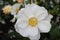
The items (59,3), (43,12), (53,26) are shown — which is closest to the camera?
(43,12)

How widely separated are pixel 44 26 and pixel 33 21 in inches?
1.6

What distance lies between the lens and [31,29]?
0.72m

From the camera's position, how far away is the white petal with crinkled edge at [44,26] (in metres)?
0.71

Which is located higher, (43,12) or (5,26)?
(43,12)

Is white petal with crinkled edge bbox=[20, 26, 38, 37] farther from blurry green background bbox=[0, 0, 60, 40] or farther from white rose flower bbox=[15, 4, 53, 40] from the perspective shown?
blurry green background bbox=[0, 0, 60, 40]

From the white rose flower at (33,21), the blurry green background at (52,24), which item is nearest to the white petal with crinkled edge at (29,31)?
the white rose flower at (33,21)

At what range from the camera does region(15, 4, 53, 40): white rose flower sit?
0.70 m

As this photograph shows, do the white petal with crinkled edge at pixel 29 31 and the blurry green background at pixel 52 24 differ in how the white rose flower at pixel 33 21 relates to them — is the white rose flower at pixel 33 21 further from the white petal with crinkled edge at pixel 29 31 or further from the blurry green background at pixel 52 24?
the blurry green background at pixel 52 24

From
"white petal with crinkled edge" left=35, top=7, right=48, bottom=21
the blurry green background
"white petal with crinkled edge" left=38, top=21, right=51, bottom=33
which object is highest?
"white petal with crinkled edge" left=35, top=7, right=48, bottom=21

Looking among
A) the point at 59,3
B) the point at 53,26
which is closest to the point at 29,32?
the point at 53,26

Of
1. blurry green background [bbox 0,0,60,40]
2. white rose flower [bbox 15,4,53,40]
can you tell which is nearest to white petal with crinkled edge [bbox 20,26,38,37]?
white rose flower [bbox 15,4,53,40]

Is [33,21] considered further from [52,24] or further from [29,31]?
[52,24]

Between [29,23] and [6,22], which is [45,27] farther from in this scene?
[6,22]

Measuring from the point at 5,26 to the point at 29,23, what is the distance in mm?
375
